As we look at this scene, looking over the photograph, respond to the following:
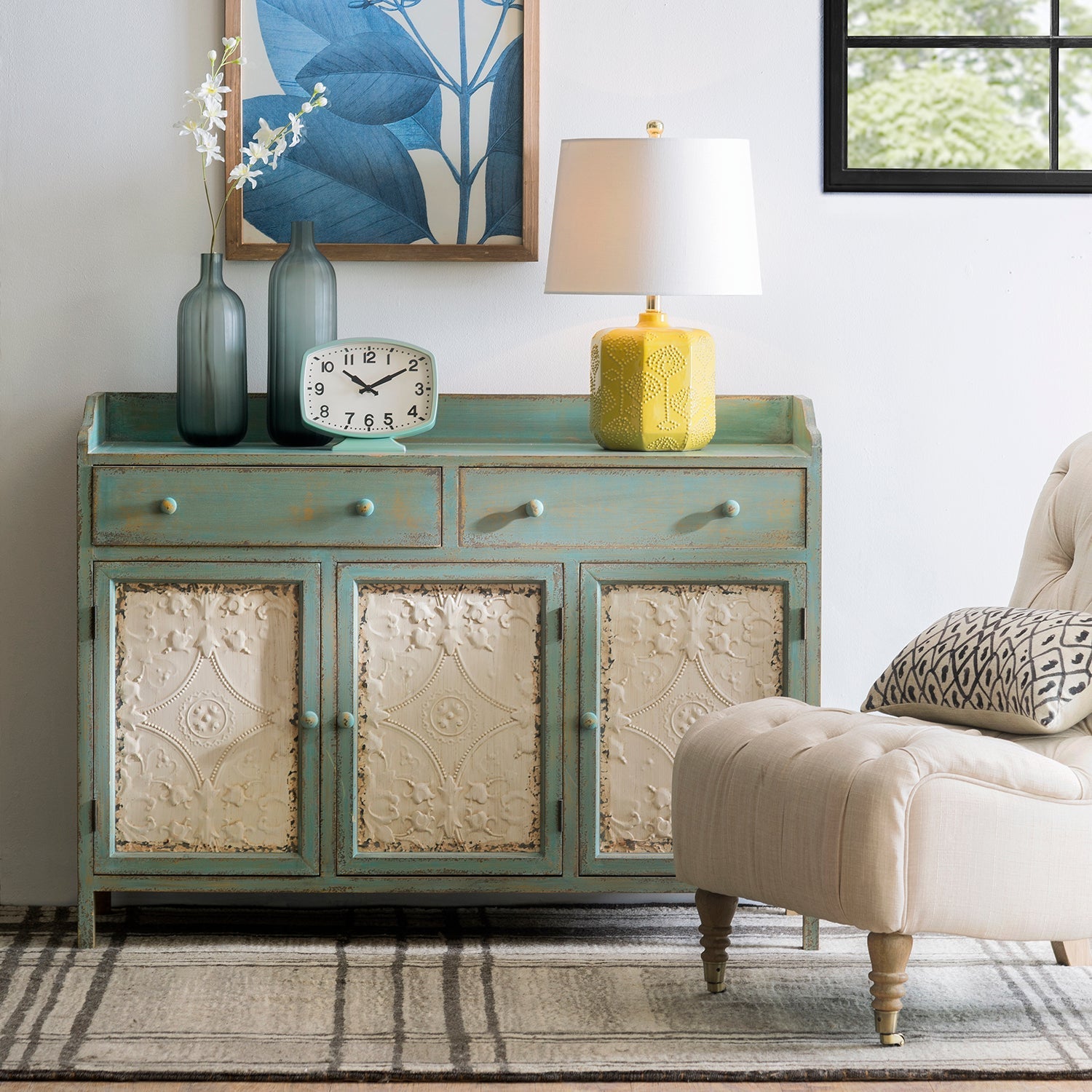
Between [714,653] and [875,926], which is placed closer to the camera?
[875,926]

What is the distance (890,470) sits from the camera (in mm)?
2791

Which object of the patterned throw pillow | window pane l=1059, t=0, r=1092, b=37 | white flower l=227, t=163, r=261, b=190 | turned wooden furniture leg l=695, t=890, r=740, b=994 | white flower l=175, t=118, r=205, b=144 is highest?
window pane l=1059, t=0, r=1092, b=37

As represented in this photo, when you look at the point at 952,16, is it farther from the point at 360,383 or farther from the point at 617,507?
the point at 360,383

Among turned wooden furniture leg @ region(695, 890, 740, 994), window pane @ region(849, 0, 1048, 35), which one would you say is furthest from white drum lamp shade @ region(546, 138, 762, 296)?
turned wooden furniture leg @ region(695, 890, 740, 994)

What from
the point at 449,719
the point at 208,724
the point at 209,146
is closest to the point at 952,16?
the point at 209,146

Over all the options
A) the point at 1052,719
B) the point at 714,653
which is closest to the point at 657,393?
the point at 714,653

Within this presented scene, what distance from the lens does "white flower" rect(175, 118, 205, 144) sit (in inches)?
97.6

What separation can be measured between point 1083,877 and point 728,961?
673 mm

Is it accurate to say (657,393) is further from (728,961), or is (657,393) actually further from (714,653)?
(728,961)

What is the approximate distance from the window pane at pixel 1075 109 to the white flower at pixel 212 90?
173 centimetres

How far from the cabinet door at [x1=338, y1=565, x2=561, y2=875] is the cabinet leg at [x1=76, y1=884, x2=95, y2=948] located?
0.47 metres

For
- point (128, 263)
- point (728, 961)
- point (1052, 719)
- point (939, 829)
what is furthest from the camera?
point (128, 263)

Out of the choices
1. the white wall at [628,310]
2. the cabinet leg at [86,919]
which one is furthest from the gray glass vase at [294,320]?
the cabinet leg at [86,919]

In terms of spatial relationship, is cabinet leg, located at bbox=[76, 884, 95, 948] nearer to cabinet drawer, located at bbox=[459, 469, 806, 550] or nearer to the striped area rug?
the striped area rug
